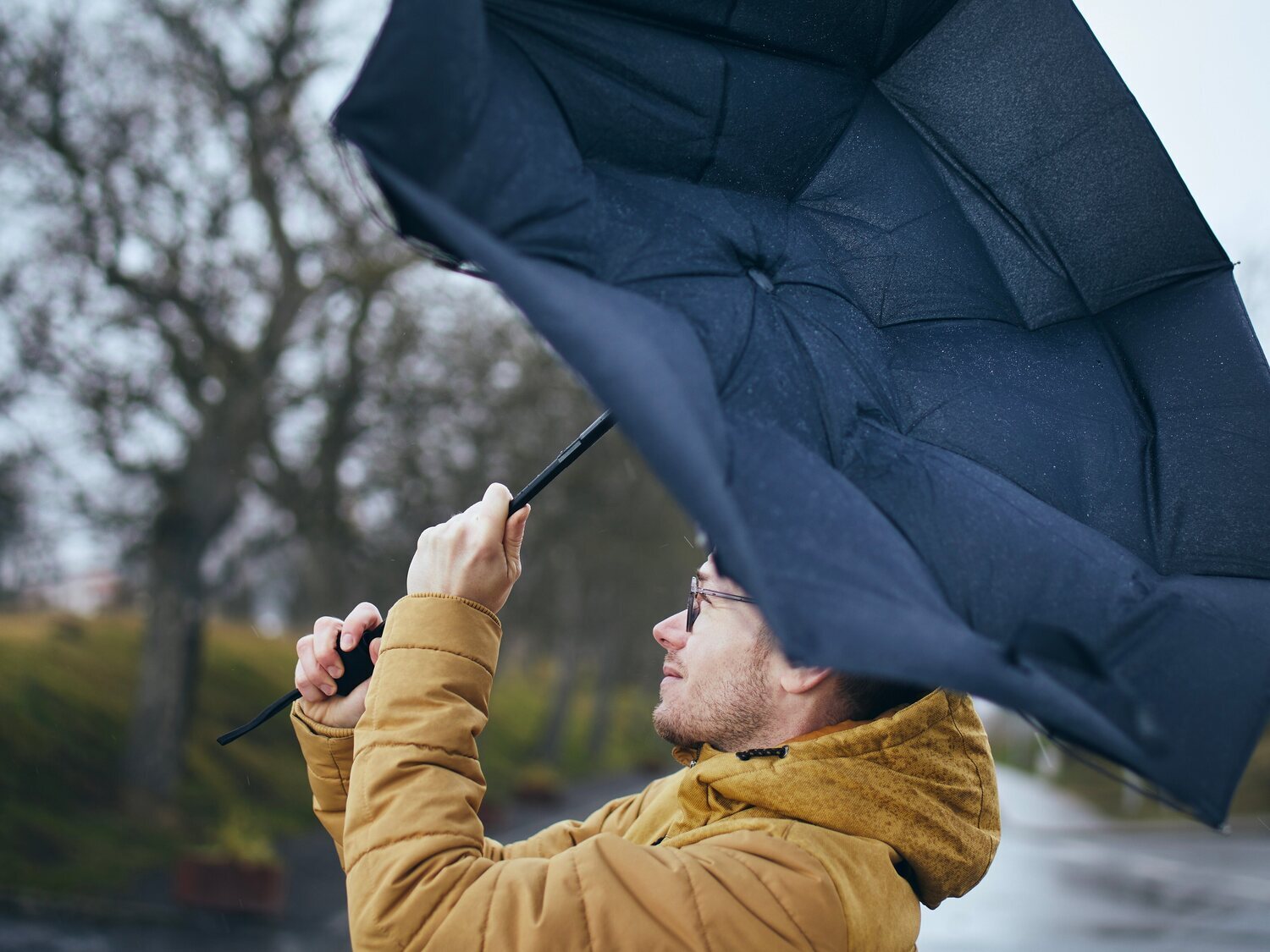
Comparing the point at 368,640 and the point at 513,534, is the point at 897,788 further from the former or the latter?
the point at 368,640

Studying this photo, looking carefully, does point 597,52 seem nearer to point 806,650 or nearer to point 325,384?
point 806,650

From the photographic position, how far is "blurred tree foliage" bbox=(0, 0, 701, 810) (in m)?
11.6

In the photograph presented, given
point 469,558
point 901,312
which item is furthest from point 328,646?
point 901,312

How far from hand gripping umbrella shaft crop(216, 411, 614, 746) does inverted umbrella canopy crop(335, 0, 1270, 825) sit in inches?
18.0

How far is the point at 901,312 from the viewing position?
227cm

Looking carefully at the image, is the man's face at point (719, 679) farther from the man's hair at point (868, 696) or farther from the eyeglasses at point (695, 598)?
the man's hair at point (868, 696)

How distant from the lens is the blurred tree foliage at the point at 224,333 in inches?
455

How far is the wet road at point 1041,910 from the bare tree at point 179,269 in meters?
3.42

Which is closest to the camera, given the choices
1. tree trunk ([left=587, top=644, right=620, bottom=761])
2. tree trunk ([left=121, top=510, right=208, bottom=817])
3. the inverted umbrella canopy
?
the inverted umbrella canopy

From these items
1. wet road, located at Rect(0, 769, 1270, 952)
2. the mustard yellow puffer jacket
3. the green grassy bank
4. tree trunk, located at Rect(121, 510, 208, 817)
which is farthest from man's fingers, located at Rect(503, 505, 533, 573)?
tree trunk, located at Rect(121, 510, 208, 817)

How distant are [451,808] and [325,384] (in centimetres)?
1301

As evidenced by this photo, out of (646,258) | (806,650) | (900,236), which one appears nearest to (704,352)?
(646,258)

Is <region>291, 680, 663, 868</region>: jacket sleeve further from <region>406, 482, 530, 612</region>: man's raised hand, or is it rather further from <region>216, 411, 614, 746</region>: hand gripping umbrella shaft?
<region>406, 482, 530, 612</region>: man's raised hand

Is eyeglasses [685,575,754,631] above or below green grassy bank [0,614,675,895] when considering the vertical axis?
above
